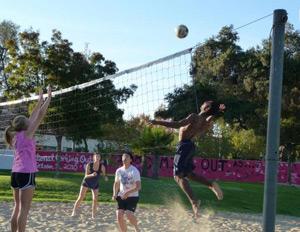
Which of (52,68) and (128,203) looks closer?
(128,203)

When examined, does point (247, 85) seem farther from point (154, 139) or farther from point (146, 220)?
point (146, 220)

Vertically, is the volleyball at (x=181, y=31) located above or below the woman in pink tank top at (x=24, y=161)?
above

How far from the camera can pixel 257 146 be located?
40000mm

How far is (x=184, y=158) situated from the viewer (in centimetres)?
822

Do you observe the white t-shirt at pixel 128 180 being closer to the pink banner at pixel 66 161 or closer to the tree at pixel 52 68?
the tree at pixel 52 68

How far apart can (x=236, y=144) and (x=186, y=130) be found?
121 feet

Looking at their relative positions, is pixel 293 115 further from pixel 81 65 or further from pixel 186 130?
pixel 186 130

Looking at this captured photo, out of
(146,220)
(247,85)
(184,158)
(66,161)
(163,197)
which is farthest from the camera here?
(66,161)

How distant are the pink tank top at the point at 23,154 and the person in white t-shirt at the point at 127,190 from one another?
2.38 metres

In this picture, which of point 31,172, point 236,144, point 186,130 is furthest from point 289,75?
point 31,172

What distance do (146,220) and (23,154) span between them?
6.84 m

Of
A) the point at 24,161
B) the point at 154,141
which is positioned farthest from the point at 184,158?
the point at 154,141

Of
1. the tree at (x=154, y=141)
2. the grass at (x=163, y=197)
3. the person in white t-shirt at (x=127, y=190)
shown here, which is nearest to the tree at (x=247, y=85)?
the tree at (x=154, y=141)

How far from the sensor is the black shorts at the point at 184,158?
8.20 metres
